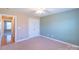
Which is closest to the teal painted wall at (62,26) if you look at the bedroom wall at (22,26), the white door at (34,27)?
the white door at (34,27)

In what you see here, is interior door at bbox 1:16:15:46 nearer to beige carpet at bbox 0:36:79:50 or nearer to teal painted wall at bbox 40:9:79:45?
beige carpet at bbox 0:36:79:50

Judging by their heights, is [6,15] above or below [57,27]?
above

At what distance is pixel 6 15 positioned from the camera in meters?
2.12

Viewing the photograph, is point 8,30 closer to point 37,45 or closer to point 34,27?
point 34,27

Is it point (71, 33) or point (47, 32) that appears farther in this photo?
point (47, 32)

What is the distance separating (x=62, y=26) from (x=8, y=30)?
1.25 metres

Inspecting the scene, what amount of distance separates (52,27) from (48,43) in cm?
40

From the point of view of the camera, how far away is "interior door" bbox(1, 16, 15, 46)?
7.06 ft

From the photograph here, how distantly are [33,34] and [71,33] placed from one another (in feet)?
2.92

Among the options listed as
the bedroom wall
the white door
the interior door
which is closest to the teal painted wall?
the white door

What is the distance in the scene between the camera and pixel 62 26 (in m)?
2.21
